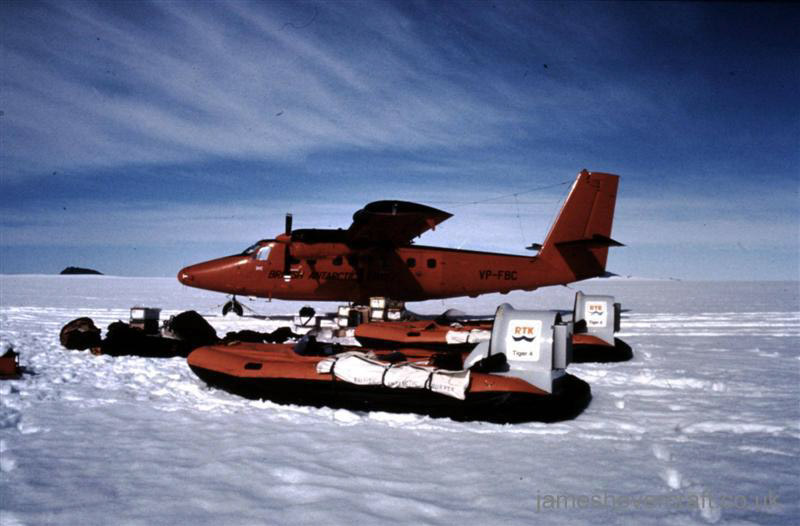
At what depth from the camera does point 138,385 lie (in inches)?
300

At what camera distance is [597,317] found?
10.2 metres

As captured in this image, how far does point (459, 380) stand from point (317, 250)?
1083 centimetres

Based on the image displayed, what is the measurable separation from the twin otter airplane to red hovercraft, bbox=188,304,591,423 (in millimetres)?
9770

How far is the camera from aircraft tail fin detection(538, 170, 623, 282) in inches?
664

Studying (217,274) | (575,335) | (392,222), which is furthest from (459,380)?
(217,274)

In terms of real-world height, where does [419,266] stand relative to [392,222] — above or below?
below

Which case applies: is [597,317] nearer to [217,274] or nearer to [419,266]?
[419,266]

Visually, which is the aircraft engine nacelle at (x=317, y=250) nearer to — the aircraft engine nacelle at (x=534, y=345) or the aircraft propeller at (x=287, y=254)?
the aircraft propeller at (x=287, y=254)

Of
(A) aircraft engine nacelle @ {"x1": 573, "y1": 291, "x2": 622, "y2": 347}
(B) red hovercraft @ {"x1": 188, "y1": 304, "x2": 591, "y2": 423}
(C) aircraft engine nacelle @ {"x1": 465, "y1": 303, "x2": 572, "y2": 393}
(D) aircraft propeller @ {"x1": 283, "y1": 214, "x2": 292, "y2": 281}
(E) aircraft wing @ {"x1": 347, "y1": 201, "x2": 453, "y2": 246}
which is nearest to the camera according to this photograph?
(B) red hovercraft @ {"x1": 188, "y1": 304, "x2": 591, "y2": 423}

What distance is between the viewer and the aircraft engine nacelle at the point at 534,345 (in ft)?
19.3

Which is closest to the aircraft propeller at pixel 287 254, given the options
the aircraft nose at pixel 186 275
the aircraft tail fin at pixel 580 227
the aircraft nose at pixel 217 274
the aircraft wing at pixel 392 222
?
the aircraft nose at pixel 217 274

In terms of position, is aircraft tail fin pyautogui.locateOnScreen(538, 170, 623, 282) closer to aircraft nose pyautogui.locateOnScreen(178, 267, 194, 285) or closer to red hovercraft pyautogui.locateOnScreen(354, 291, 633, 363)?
red hovercraft pyautogui.locateOnScreen(354, 291, 633, 363)

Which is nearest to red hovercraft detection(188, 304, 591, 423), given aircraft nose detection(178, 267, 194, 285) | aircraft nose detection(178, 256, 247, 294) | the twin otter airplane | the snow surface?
the snow surface

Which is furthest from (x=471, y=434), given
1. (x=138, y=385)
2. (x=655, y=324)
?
(x=655, y=324)
